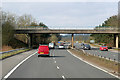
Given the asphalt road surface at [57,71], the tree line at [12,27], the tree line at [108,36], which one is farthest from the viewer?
the tree line at [108,36]

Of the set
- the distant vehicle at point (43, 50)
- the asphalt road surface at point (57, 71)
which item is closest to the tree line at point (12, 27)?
the distant vehicle at point (43, 50)

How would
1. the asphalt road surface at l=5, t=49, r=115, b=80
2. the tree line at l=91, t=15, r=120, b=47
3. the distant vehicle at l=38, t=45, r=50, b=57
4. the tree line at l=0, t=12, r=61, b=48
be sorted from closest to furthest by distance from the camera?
the asphalt road surface at l=5, t=49, r=115, b=80 < the distant vehicle at l=38, t=45, r=50, b=57 < the tree line at l=0, t=12, r=61, b=48 < the tree line at l=91, t=15, r=120, b=47

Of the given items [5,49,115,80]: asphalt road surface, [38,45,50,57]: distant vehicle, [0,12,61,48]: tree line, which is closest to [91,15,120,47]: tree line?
[0,12,61,48]: tree line

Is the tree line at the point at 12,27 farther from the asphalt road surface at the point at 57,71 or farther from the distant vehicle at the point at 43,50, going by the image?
the asphalt road surface at the point at 57,71

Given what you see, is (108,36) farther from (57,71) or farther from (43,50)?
(57,71)

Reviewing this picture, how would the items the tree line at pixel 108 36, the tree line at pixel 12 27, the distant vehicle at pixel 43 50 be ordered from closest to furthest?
the distant vehicle at pixel 43 50 → the tree line at pixel 12 27 → the tree line at pixel 108 36

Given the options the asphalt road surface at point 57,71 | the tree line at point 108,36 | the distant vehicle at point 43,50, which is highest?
the tree line at point 108,36

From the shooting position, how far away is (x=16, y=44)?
74.5m

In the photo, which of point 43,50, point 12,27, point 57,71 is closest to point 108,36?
point 12,27

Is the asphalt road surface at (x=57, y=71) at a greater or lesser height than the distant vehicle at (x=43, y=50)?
lesser

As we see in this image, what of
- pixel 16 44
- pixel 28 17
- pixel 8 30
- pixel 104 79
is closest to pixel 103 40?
pixel 28 17

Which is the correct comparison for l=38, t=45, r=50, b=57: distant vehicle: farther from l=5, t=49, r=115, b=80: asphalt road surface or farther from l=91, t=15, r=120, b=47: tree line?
l=91, t=15, r=120, b=47: tree line

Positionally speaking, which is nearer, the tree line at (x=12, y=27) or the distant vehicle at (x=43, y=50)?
the distant vehicle at (x=43, y=50)

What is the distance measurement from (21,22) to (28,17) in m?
4.03
